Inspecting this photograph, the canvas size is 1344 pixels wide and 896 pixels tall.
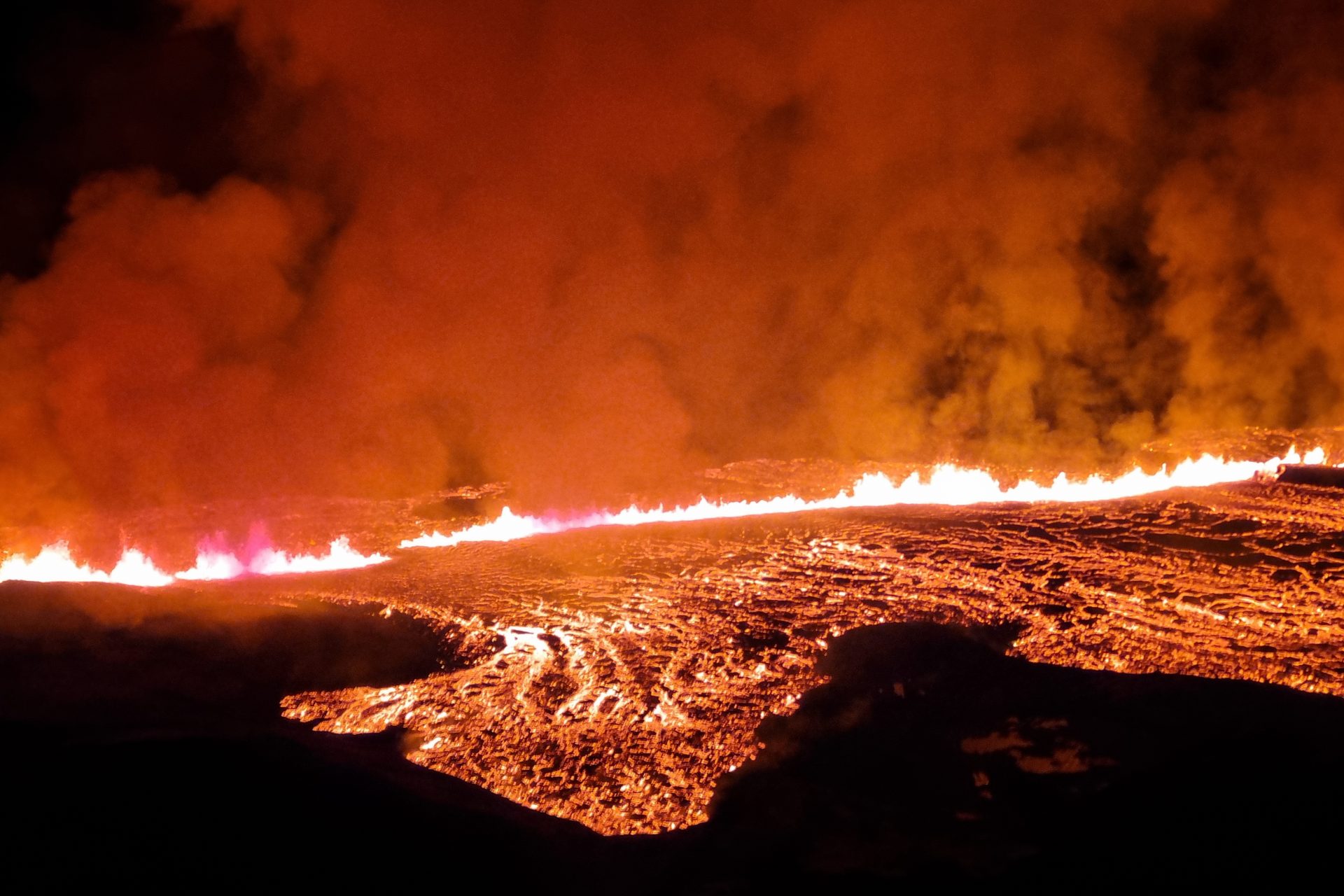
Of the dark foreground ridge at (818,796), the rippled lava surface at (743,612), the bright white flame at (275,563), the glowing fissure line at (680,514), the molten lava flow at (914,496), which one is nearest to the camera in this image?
the dark foreground ridge at (818,796)

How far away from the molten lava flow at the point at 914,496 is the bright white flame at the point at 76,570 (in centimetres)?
154

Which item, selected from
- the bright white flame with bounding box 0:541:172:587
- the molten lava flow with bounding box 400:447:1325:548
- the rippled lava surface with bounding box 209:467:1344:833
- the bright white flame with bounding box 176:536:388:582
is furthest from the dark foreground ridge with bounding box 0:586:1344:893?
the molten lava flow with bounding box 400:447:1325:548

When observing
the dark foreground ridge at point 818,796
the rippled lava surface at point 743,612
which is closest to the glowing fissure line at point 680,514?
the rippled lava surface at point 743,612

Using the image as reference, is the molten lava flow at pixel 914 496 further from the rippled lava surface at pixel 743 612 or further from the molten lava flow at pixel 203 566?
the molten lava flow at pixel 203 566

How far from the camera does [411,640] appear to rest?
3.82 meters

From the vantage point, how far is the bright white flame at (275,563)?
5.32 m

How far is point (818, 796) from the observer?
2.42 meters

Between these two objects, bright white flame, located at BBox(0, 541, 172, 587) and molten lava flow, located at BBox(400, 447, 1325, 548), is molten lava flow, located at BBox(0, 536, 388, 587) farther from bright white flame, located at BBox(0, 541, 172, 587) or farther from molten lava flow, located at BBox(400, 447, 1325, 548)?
molten lava flow, located at BBox(400, 447, 1325, 548)

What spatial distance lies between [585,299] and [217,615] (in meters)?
6.13

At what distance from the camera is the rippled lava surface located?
2.79m

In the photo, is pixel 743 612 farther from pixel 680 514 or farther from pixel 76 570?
pixel 76 570

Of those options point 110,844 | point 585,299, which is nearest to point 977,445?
point 585,299

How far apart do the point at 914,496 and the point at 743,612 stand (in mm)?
2693

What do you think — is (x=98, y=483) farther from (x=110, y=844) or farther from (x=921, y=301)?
(x=921, y=301)
